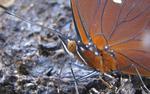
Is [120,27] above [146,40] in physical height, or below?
above

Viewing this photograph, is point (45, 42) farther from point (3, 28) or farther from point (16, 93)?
point (16, 93)

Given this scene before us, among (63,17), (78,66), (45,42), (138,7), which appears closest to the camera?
(138,7)

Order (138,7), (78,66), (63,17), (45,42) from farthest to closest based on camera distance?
(63,17), (45,42), (78,66), (138,7)

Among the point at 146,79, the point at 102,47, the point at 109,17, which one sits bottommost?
the point at 146,79

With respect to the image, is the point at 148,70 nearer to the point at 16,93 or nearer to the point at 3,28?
the point at 16,93

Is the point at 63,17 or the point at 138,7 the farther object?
the point at 63,17

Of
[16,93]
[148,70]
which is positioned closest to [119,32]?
[148,70]

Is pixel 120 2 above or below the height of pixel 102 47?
above
